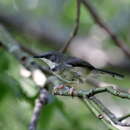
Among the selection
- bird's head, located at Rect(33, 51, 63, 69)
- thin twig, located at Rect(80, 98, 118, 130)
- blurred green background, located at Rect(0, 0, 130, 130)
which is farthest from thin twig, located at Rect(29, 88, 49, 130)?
thin twig, located at Rect(80, 98, 118, 130)

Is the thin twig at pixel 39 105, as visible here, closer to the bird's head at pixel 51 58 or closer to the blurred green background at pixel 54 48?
the blurred green background at pixel 54 48

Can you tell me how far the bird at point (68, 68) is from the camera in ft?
5.25

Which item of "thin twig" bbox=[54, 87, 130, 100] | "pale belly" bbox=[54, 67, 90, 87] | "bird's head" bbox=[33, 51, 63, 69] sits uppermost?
"bird's head" bbox=[33, 51, 63, 69]

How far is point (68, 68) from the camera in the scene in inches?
65.7

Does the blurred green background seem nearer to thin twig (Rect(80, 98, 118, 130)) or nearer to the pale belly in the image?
the pale belly

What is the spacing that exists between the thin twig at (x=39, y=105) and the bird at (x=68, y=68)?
0.16 metres

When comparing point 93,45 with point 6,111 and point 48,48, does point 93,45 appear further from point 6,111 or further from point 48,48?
point 6,111

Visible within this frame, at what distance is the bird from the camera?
160 centimetres

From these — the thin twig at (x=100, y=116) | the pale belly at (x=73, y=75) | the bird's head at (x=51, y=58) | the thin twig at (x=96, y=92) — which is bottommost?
the thin twig at (x=100, y=116)

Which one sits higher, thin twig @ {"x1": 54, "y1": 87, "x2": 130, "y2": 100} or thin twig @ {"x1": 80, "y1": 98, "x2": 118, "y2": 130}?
thin twig @ {"x1": 54, "y1": 87, "x2": 130, "y2": 100}

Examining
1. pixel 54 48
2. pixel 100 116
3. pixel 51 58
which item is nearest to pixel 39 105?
pixel 51 58

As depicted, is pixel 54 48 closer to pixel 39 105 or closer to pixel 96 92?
pixel 39 105

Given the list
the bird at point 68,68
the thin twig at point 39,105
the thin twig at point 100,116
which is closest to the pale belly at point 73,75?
the bird at point 68,68

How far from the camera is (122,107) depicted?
2912mm
